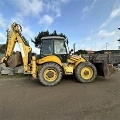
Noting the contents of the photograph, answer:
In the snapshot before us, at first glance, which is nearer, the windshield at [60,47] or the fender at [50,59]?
the fender at [50,59]

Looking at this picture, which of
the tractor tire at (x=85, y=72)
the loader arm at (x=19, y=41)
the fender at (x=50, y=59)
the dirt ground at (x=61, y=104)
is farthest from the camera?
the loader arm at (x=19, y=41)

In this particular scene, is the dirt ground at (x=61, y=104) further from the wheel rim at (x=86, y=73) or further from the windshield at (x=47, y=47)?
the windshield at (x=47, y=47)

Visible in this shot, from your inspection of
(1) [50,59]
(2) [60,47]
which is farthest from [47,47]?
(1) [50,59]

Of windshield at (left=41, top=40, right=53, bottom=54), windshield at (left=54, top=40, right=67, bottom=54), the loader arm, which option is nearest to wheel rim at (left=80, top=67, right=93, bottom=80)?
windshield at (left=54, top=40, right=67, bottom=54)

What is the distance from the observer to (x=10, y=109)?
5.65 meters

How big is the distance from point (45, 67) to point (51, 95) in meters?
2.15

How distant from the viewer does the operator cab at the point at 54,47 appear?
9578 millimetres

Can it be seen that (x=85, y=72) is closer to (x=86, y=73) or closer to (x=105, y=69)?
(x=86, y=73)

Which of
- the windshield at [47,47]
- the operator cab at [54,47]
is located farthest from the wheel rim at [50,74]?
the windshield at [47,47]

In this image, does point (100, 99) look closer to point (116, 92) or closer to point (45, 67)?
point (116, 92)

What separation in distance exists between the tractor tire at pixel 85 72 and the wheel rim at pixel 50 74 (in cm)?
113

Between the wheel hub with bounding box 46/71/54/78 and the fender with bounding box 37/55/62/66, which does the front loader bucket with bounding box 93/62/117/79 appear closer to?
the fender with bounding box 37/55/62/66

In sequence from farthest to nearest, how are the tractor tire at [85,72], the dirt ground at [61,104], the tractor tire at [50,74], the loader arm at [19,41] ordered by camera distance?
the loader arm at [19,41], the tractor tire at [85,72], the tractor tire at [50,74], the dirt ground at [61,104]

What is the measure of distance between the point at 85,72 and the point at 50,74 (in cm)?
180
